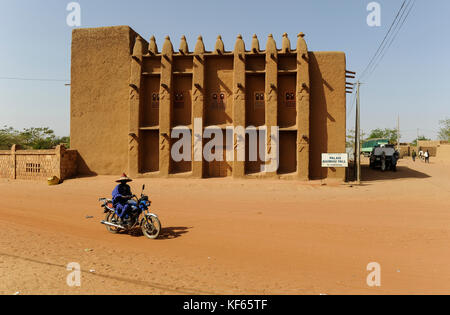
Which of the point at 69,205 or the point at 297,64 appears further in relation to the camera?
the point at 297,64

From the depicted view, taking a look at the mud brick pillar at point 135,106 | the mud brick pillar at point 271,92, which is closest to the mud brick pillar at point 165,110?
the mud brick pillar at point 135,106

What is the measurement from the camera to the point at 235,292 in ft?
12.6

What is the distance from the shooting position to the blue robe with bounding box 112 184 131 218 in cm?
714

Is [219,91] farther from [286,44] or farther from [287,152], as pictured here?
[287,152]

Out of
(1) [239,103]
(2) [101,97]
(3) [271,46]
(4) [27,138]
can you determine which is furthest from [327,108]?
(4) [27,138]

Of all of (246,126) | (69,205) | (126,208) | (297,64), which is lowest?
(69,205)

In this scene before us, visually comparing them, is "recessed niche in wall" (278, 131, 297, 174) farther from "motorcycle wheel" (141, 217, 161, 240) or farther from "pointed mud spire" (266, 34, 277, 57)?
"motorcycle wheel" (141, 217, 161, 240)

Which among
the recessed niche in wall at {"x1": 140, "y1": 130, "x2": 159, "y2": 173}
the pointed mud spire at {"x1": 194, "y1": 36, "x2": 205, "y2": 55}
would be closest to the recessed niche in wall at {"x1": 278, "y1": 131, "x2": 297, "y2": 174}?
the pointed mud spire at {"x1": 194, "y1": 36, "x2": 205, "y2": 55}

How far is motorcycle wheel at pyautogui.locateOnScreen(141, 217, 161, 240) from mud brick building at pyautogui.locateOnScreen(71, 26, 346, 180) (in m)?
11.9

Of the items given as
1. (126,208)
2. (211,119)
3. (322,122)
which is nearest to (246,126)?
(211,119)

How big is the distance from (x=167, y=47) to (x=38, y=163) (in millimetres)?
12466

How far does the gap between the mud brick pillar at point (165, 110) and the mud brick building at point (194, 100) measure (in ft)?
0.23
